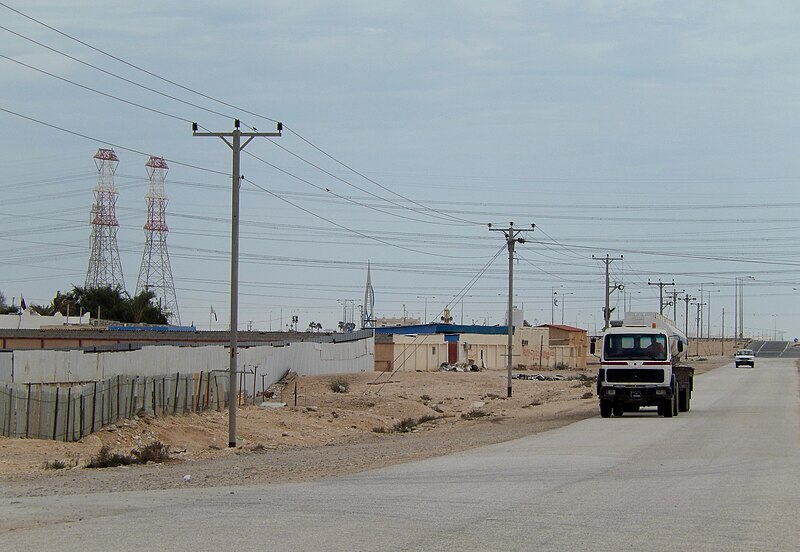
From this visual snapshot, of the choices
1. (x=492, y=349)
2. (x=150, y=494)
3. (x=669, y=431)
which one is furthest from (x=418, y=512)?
(x=492, y=349)

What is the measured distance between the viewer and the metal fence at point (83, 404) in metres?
27.7

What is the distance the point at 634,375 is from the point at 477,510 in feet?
73.3

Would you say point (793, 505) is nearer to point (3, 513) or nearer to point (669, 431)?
point (3, 513)

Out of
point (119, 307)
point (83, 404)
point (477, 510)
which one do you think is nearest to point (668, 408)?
point (83, 404)

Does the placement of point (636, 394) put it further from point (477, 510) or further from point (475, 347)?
point (475, 347)

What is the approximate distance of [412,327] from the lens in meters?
110

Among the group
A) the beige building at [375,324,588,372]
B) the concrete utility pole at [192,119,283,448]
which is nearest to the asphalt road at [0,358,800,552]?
the concrete utility pole at [192,119,283,448]

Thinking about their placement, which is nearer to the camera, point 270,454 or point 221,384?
point 270,454

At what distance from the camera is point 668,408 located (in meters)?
35.8

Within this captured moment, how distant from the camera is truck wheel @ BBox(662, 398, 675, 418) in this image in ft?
116

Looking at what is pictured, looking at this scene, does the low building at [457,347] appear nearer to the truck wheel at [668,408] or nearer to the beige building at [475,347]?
the beige building at [475,347]

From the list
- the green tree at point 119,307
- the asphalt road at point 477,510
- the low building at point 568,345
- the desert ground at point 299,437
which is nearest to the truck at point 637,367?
the desert ground at point 299,437

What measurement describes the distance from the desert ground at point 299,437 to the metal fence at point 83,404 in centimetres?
52

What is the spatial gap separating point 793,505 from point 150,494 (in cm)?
949
